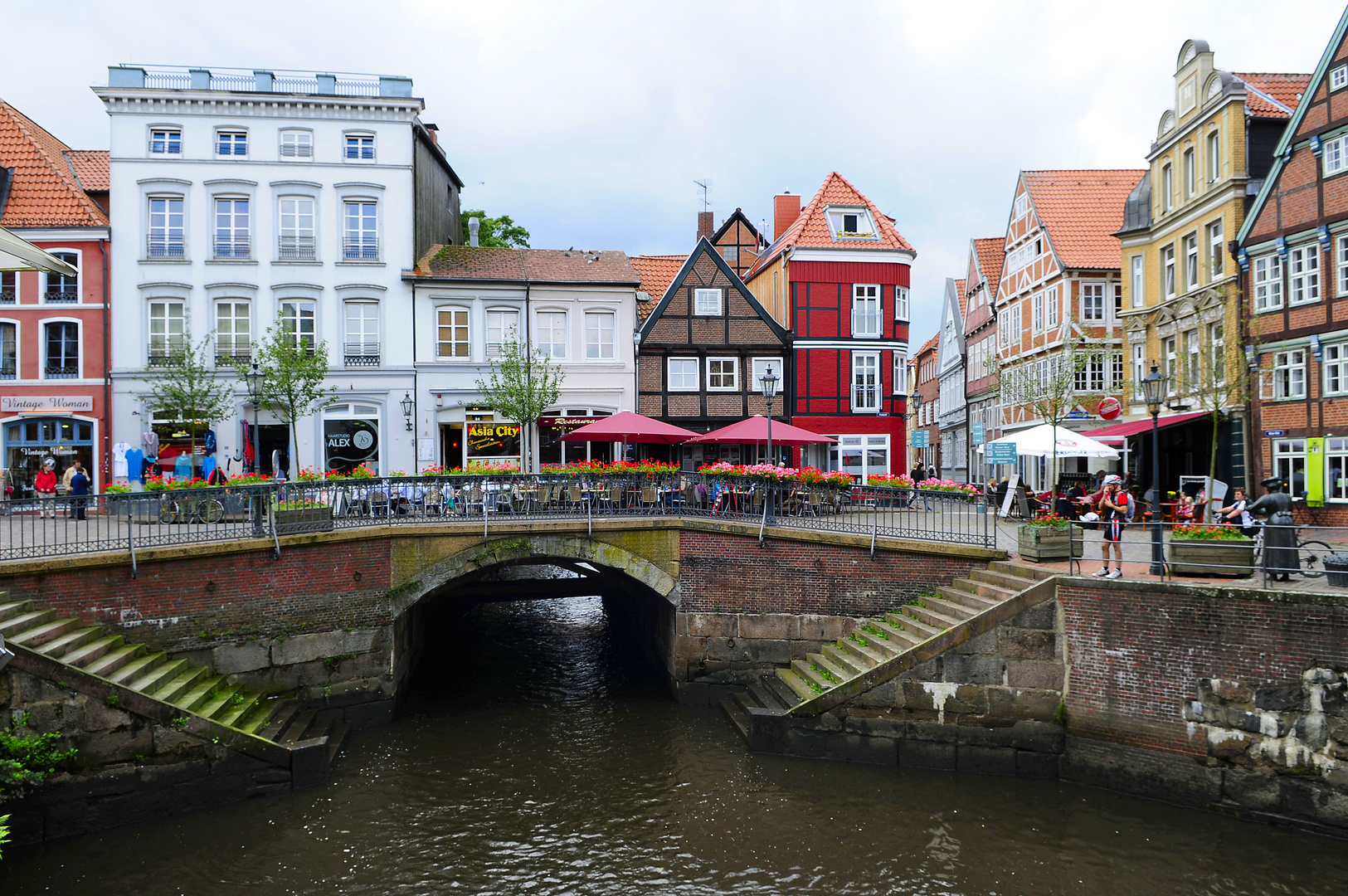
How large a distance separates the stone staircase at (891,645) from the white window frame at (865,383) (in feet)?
51.7

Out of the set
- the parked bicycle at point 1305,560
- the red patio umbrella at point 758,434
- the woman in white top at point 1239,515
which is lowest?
the parked bicycle at point 1305,560

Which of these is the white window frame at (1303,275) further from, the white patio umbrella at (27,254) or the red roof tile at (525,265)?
the white patio umbrella at (27,254)

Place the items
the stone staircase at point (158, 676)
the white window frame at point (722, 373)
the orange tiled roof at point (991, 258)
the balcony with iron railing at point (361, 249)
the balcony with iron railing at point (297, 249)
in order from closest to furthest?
the stone staircase at point (158, 676), the balcony with iron railing at point (297, 249), the balcony with iron railing at point (361, 249), the white window frame at point (722, 373), the orange tiled roof at point (991, 258)

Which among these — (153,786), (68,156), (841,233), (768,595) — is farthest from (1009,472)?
(68,156)

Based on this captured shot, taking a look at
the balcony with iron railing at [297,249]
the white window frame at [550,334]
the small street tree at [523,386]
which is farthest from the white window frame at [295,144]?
the white window frame at [550,334]

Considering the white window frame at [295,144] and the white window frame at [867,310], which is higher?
the white window frame at [295,144]

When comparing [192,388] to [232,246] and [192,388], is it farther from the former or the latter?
[232,246]

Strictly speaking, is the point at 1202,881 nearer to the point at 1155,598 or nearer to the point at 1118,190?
the point at 1155,598

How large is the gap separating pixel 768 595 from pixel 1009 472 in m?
26.1

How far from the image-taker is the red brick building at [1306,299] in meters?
20.5

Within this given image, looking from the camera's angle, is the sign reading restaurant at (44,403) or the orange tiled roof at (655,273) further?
the orange tiled roof at (655,273)

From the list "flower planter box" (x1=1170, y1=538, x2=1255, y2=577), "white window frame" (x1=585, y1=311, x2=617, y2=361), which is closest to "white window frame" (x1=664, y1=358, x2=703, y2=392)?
"white window frame" (x1=585, y1=311, x2=617, y2=361)

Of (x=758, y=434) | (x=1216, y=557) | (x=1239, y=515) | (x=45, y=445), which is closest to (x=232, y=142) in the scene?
(x=45, y=445)

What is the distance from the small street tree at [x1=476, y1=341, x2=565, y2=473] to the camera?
25016 mm
